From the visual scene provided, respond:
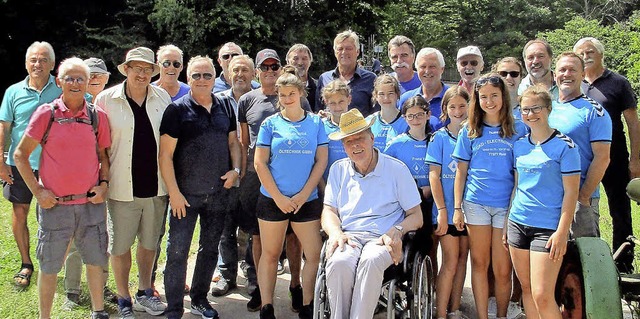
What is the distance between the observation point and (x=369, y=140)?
142 inches

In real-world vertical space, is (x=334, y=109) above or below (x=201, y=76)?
below

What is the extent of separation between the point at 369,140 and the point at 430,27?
30.9m

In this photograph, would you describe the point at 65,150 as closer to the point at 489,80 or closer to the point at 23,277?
the point at 23,277

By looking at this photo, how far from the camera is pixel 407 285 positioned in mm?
3467

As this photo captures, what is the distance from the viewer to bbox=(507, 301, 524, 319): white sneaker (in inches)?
161

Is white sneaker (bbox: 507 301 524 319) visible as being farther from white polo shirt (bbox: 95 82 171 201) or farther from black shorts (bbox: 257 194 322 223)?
white polo shirt (bbox: 95 82 171 201)

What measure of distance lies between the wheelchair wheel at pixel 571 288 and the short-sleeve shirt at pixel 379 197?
3.15 ft

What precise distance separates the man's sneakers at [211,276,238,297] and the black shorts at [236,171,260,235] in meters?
0.60

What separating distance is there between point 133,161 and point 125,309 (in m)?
1.07

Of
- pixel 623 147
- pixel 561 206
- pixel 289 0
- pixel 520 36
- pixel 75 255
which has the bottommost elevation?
pixel 75 255

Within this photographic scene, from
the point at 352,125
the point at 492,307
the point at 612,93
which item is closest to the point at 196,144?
the point at 352,125

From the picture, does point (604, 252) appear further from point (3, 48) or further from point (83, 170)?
point (3, 48)

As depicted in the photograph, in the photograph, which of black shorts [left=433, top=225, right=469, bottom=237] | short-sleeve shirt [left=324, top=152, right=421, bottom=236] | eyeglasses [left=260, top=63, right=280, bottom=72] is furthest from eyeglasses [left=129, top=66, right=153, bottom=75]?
black shorts [left=433, top=225, right=469, bottom=237]

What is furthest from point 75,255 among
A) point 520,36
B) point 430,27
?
point 520,36
